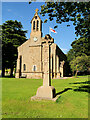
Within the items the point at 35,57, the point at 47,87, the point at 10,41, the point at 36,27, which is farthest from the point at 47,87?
the point at 10,41

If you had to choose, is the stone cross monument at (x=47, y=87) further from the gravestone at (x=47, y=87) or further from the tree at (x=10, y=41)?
the tree at (x=10, y=41)

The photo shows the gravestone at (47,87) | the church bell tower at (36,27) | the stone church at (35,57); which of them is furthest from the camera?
the church bell tower at (36,27)

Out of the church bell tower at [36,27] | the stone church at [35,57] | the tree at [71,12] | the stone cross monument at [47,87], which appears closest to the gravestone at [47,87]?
the stone cross monument at [47,87]

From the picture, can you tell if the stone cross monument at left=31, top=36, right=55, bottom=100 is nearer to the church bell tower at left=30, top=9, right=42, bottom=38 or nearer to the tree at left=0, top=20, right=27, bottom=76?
the church bell tower at left=30, top=9, right=42, bottom=38

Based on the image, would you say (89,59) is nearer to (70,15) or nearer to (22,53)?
(22,53)

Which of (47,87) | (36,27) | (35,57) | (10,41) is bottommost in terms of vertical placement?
(47,87)

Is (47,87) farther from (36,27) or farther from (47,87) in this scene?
(36,27)

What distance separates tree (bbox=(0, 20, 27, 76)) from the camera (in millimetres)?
32062

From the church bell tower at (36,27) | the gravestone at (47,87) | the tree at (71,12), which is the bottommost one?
the gravestone at (47,87)

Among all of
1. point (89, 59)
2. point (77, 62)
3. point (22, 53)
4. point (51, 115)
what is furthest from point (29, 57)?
point (51, 115)

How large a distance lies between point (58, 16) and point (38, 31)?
22038 millimetres

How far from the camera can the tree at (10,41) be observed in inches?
1262

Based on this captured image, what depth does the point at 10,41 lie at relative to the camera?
33.5 m

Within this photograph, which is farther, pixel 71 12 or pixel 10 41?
pixel 10 41
